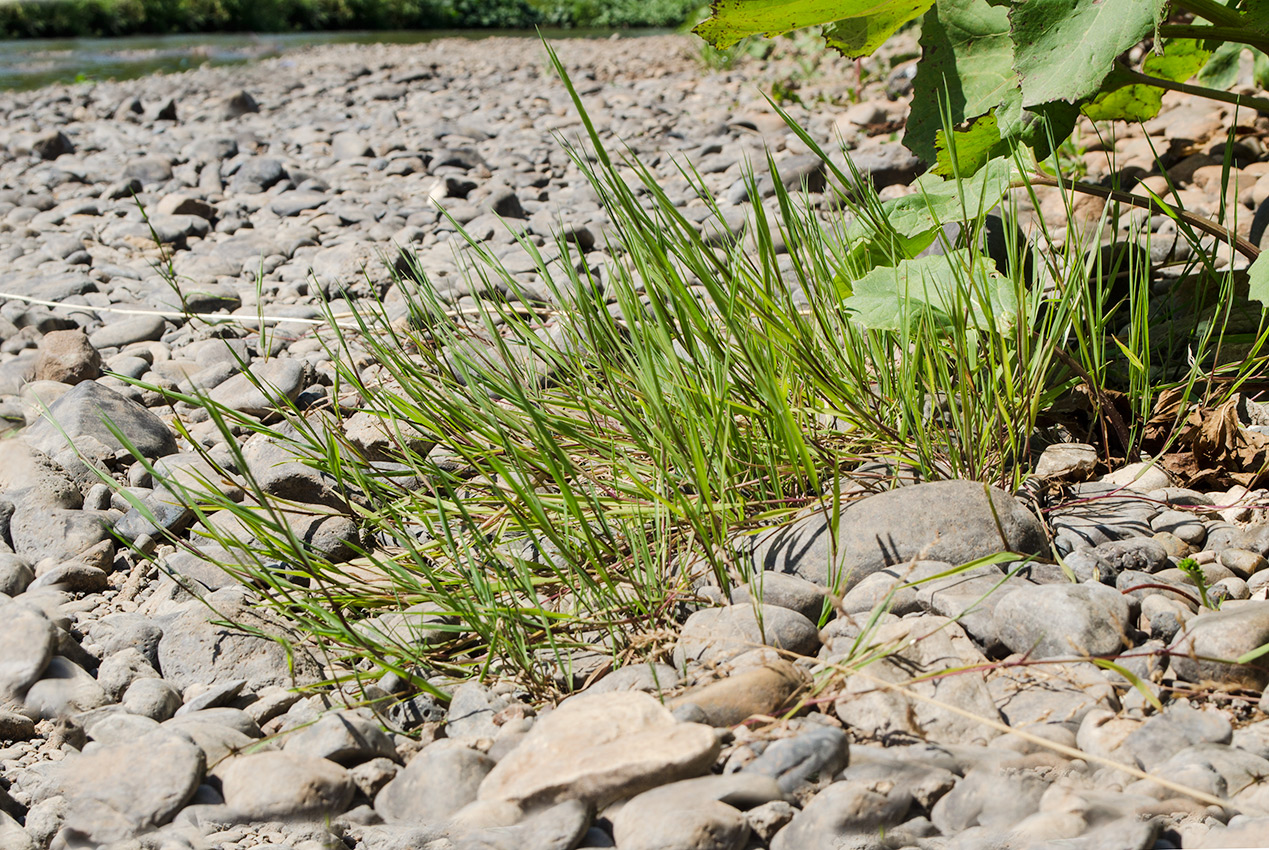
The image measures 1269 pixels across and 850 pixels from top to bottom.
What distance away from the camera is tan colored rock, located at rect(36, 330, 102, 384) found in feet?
7.73

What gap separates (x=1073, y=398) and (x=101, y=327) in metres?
2.41

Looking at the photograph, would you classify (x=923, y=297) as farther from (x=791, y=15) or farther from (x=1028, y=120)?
(x=791, y=15)

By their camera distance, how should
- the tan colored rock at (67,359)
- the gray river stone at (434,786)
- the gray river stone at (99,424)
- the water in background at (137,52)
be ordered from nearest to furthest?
the gray river stone at (434,786), the gray river stone at (99,424), the tan colored rock at (67,359), the water in background at (137,52)

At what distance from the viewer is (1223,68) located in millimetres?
2438

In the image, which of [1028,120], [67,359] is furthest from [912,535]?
[67,359]

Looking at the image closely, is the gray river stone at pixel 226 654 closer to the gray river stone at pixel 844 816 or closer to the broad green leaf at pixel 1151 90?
the gray river stone at pixel 844 816

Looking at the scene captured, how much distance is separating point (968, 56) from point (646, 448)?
0.96 meters

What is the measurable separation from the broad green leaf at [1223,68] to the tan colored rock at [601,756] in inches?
88.4

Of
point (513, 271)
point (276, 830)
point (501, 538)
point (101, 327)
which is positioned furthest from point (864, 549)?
point (101, 327)

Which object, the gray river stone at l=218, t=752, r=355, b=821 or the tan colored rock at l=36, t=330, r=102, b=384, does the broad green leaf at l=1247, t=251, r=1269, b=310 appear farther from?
the tan colored rock at l=36, t=330, r=102, b=384

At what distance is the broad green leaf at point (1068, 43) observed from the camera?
59.2 inches

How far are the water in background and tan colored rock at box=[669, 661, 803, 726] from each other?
309 inches

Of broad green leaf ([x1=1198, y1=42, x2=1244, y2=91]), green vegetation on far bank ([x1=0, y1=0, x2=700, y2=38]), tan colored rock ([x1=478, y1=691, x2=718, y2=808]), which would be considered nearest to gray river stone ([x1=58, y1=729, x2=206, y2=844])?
tan colored rock ([x1=478, y1=691, x2=718, y2=808])

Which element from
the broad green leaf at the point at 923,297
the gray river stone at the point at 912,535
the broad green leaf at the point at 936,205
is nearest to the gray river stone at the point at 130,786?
the gray river stone at the point at 912,535
